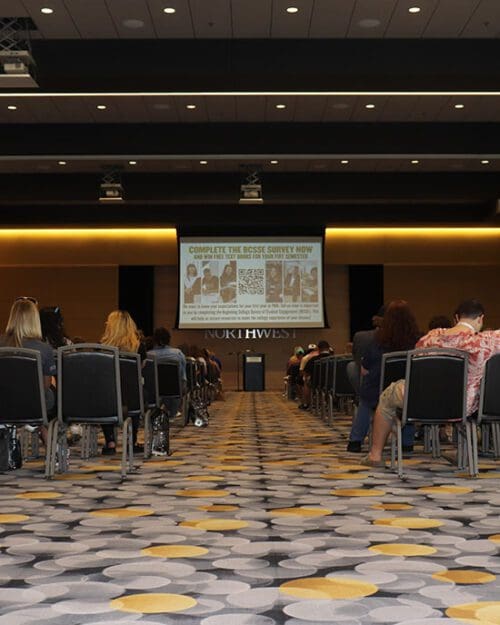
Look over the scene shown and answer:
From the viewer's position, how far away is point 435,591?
243 cm

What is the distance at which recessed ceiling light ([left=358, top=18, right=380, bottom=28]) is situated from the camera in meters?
9.27

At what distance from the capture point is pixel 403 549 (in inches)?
118

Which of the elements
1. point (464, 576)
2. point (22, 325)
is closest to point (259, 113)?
point (22, 325)

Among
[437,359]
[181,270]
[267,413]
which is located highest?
[181,270]

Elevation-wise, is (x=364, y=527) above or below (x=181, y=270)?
below

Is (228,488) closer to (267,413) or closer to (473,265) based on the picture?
(267,413)

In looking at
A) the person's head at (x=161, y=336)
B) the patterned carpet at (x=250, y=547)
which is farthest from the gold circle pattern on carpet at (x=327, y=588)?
the person's head at (x=161, y=336)

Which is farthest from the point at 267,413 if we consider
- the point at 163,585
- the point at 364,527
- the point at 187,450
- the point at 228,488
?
the point at 163,585

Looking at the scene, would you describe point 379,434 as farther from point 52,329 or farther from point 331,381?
point 331,381

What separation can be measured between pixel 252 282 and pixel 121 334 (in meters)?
12.7

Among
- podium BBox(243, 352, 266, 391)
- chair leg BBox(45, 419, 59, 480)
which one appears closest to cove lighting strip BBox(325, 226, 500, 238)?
podium BBox(243, 352, 266, 391)

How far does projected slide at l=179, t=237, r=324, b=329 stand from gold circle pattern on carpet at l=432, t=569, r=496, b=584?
54.7 ft

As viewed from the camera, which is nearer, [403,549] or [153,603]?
[153,603]

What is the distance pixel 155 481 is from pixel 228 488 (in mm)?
562
